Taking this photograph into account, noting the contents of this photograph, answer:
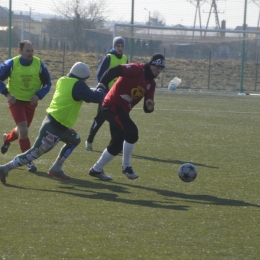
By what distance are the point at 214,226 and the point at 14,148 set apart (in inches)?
215

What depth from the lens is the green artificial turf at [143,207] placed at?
5379 mm

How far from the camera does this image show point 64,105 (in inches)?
311

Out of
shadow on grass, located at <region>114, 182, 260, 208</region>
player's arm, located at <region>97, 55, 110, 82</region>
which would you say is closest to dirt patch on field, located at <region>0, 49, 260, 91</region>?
player's arm, located at <region>97, 55, 110, 82</region>

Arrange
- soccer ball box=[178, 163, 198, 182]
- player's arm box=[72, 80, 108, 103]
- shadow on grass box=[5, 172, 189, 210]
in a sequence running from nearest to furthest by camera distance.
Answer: shadow on grass box=[5, 172, 189, 210] → player's arm box=[72, 80, 108, 103] → soccer ball box=[178, 163, 198, 182]

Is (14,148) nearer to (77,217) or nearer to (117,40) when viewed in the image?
(117,40)

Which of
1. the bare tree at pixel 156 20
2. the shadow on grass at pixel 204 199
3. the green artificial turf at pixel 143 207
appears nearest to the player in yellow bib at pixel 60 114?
the green artificial turf at pixel 143 207

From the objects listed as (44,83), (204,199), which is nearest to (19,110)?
(44,83)

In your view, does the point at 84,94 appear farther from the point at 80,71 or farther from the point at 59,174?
the point at 59,174

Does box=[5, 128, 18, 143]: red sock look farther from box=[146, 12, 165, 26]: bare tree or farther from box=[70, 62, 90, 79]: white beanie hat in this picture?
box=[146, 12, 165, 26]: bare tree

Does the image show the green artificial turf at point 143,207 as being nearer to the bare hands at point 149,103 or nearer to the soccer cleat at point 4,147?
the soccer cleat at point 4,147

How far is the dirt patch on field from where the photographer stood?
1352 inches

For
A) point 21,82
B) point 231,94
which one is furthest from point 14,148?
point 231,94

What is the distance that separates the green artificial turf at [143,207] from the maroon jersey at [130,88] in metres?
1.03

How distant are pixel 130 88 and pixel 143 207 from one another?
1920 millimetres
